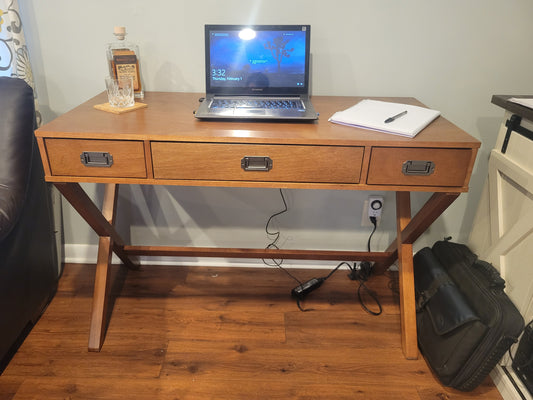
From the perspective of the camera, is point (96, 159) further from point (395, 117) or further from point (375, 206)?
point (375, 206)

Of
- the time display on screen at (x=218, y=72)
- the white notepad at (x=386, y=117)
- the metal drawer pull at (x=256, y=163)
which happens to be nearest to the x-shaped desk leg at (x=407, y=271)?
the white notepad at (x=386, y=117)

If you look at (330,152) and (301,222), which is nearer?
(330,152)

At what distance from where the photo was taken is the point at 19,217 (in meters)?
1.21

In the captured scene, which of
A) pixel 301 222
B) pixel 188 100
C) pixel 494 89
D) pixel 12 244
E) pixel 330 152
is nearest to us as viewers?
pixel 330 152

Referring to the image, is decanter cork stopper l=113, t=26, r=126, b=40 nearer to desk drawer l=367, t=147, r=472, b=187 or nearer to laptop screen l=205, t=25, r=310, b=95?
laptop screen l=205, t=25, r=310, b=95

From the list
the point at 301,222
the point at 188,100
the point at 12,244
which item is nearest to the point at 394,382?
the point at 301,222

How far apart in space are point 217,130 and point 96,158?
328 millimetres

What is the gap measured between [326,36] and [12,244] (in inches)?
48.5

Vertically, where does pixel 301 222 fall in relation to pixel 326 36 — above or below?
below

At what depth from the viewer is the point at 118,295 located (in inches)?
62.3

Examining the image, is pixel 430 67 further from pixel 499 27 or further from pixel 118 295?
pixel 118 295

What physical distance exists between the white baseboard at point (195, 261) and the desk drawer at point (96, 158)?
0.77 meters

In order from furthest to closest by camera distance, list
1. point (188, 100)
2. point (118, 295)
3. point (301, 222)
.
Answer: point (301, 222) → point (118, 295) → point (188, 100)

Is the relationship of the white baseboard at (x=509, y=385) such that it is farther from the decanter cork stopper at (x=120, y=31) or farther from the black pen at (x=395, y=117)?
the decanter cork stopper at (x=120, y=31)
